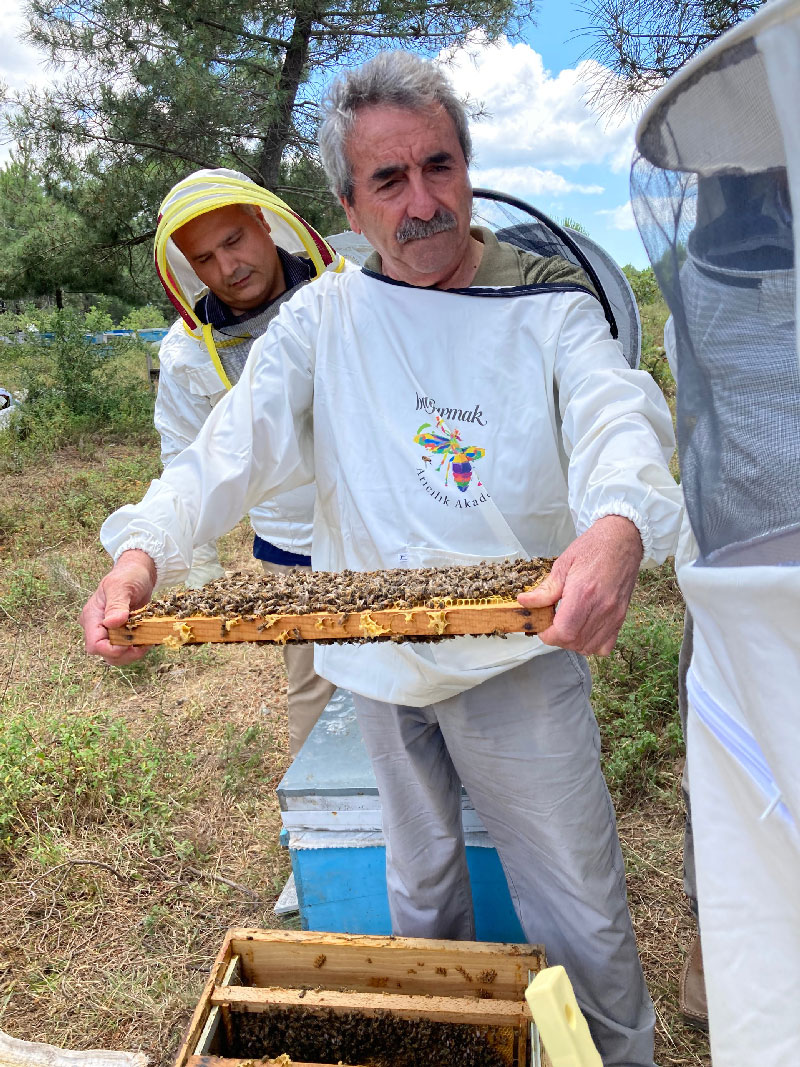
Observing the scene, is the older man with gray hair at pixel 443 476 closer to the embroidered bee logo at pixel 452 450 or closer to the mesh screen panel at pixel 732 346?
the embroidered bee logo at pixel 452 450

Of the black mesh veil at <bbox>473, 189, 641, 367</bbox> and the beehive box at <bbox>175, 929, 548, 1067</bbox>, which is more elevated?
the black mesh veil at <bbox>473, 189, 641, 367</bbox>

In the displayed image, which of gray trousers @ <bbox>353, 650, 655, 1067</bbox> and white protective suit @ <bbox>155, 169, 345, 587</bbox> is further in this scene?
white protective suit @ <bbox>155, 169, 345, 587</bbox>

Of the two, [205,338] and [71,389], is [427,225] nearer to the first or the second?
[205,338]

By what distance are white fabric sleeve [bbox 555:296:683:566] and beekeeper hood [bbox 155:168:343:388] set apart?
1.43 meters

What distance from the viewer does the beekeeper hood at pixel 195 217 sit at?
2.73 metres

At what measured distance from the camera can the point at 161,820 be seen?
11.1 ft

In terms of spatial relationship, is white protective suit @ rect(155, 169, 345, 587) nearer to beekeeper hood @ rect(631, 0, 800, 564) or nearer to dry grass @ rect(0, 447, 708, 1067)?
dry grass @ rect(0, 447, 708, 1067)

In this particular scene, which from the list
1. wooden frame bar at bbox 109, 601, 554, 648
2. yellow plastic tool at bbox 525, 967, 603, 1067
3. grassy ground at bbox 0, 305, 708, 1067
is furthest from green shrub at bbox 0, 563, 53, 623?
yellow plastic tool at bbox 525, 967, 603, 1067

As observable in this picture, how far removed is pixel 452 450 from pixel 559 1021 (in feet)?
3.84

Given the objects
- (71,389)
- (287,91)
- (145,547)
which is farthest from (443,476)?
(71,389)

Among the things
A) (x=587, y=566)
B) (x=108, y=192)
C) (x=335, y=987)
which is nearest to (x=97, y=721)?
(x=335, y=987)

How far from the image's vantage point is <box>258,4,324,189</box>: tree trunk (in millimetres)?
6805

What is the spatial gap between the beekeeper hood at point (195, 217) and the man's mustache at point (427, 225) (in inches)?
41.2

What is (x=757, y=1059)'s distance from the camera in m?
0.85
